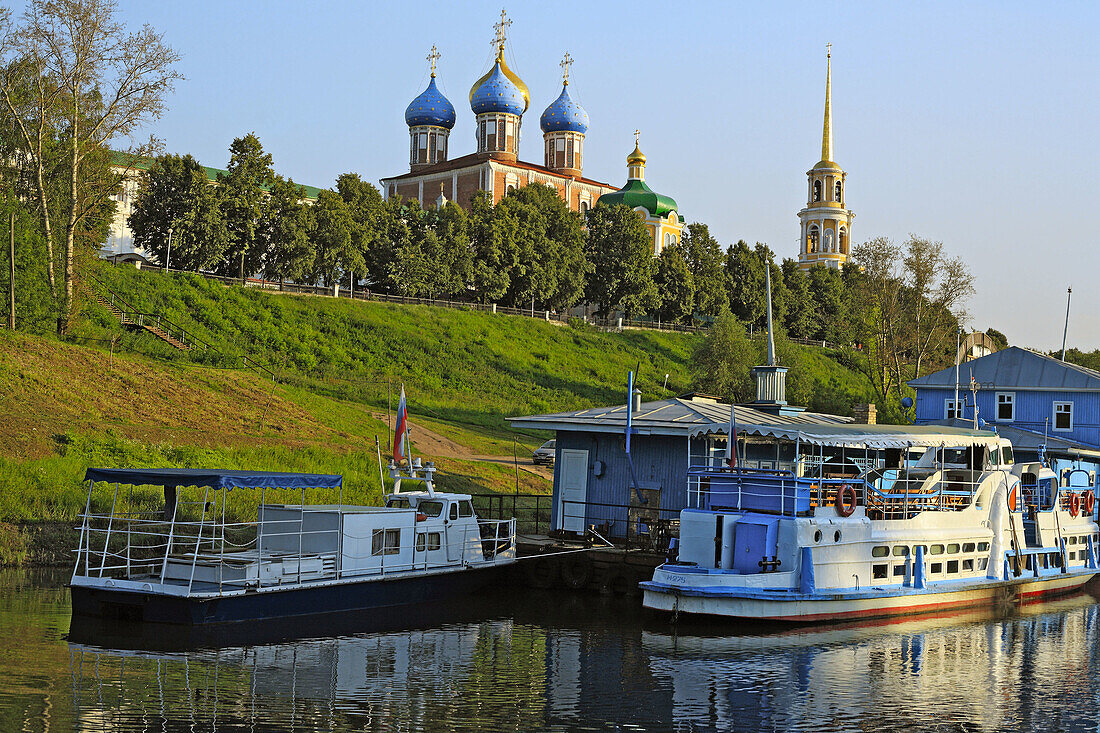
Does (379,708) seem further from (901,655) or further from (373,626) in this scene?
(901,655)

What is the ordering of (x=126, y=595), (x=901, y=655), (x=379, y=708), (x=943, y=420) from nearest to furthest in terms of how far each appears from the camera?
(x=379, y=708) → (x=126, y=595) → (x=901, y=655) → (x=943, y=420)

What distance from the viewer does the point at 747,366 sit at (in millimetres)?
67750

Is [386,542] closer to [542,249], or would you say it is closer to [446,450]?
[446,450]

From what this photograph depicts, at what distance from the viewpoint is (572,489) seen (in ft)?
113

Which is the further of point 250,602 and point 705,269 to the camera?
point 705,269

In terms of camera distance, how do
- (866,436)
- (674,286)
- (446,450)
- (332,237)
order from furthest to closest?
1. (674,286)
2. (332,237)
3. (446,450)
4. (866,436)

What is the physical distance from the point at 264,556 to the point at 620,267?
69506mm

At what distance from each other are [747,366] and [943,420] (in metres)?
21.6

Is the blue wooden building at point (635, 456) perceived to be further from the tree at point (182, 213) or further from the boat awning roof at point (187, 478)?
the tree at point (182, 213)

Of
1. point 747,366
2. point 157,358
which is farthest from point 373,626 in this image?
point 747,366

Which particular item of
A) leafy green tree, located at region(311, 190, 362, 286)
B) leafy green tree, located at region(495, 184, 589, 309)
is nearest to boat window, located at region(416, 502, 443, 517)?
leafy green tree, located at region(311, 190, 362, 286)

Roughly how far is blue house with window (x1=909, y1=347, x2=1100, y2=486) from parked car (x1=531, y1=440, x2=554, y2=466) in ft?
54.1

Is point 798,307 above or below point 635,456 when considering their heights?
above

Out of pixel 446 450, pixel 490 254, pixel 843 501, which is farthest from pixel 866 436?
pixel 490 254
